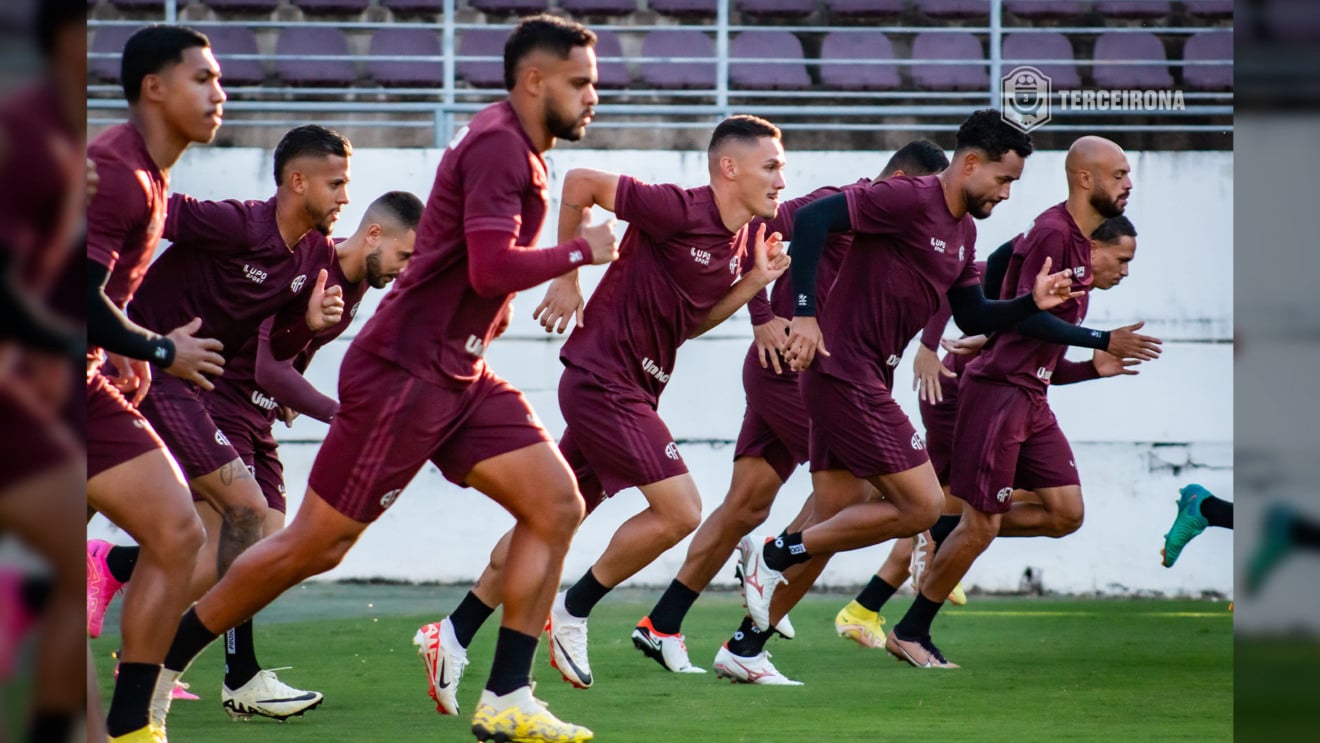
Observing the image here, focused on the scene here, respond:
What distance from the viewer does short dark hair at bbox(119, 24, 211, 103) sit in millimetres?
3797

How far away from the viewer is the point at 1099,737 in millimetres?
4516

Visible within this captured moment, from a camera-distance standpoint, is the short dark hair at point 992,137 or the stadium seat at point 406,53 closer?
the short dark hair at point 992,137

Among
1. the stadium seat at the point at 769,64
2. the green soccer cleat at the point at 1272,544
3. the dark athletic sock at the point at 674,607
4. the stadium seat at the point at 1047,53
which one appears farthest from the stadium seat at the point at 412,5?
the green soccer cleat at the point at 1272,544

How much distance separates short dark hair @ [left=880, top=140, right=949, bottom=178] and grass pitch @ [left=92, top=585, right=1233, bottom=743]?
7.90ft

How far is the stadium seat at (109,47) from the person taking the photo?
12.5 metres

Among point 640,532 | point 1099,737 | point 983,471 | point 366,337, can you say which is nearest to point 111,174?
point 366,337

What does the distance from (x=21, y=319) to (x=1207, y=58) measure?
44.2ft

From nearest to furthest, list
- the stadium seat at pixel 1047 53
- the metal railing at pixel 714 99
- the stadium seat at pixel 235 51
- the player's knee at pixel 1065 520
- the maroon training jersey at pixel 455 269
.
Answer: the maroon training jersey at pixel 455 269, the player's knee at pixel 1065 520, the metal railing at pixel 714 99, the stadium seat at pixel 1047 53, the stadium seat at pixel 235 51

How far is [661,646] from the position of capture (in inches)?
239

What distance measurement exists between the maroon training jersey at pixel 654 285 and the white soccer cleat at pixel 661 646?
106 cm

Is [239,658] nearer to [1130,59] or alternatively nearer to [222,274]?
[222,274]

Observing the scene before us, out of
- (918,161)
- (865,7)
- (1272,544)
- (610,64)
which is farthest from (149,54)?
(865,7)

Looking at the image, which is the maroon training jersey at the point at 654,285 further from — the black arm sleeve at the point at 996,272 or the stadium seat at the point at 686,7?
the stadium seat at the point at 686,7

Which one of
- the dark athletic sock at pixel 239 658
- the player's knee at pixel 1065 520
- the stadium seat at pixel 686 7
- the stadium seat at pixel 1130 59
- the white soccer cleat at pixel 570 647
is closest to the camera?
the dark athletic sock at pixel 239 658
